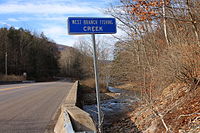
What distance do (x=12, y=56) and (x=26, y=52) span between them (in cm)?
543

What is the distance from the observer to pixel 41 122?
6.34m

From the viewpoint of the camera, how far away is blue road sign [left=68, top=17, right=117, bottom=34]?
413 cm

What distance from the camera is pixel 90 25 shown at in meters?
4.21

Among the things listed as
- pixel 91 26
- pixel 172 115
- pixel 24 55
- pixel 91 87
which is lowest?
pixel 91 87

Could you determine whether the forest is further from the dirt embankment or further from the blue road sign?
the blue road sign

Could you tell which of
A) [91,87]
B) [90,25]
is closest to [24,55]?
[91,87]

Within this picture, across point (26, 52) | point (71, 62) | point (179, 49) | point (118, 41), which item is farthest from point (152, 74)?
point (71, 62)

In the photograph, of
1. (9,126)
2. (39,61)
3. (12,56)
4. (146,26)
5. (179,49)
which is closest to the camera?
(9,126)

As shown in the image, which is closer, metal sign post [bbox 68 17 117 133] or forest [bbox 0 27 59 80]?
metal sign post [bbox 68 17 117 133]

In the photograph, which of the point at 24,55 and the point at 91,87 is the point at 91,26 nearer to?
the point at 91,87

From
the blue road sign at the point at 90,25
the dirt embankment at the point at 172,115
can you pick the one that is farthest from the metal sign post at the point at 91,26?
the dirt embankment at the point at 172,115

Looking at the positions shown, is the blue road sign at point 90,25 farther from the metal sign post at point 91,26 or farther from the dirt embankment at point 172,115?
the dirt embankment at point 172,115

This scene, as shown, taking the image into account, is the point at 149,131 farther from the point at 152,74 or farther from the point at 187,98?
the point at 152,74


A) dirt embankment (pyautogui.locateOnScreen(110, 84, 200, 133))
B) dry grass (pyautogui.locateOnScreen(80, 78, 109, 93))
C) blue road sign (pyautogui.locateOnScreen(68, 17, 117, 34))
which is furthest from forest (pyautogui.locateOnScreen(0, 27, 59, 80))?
blue road sign (pyautogui.locateOnScreen(68, 17, 117, 34))
